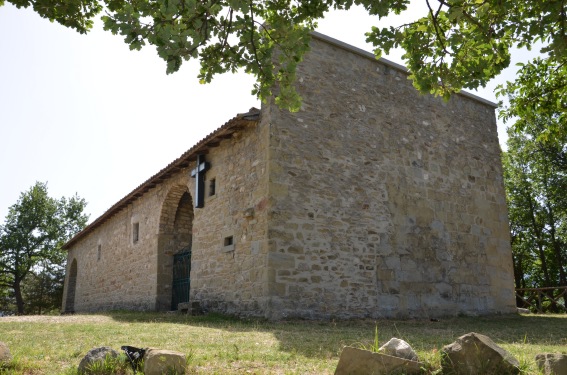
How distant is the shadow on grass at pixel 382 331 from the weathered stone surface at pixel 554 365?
38.8 inches

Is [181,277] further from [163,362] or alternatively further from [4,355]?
[163,362]

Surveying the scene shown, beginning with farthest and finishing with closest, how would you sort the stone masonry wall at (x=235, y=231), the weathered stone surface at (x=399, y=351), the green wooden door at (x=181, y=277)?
1. the green wooden door at (x=181, y=277)
2. the stone masonry wall at (x=235, y=231)
3. the weathered stone surface at (x=399, y=351)

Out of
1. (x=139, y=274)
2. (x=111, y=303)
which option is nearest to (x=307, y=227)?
→ (x=139, y=274)

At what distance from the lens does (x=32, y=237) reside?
99.3 ft

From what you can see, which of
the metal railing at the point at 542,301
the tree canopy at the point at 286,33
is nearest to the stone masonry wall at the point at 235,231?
the tree canopy at the point at 286,33

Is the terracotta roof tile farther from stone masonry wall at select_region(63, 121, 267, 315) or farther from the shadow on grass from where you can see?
the shadow on grass

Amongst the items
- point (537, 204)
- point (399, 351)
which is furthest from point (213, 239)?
point (537, 204)

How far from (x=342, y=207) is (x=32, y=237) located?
27276mm

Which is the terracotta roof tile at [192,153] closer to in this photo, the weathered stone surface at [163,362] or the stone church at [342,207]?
the stone church at [342,207]

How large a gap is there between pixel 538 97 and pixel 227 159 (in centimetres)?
639

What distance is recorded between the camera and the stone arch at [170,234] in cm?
1277

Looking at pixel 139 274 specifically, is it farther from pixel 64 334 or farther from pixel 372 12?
pixel 372 12

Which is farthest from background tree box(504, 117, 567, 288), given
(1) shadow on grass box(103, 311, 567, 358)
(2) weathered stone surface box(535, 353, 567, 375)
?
(2) weathered stone surface box(535, 353, 567, 375)

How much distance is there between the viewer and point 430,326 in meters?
8.55
